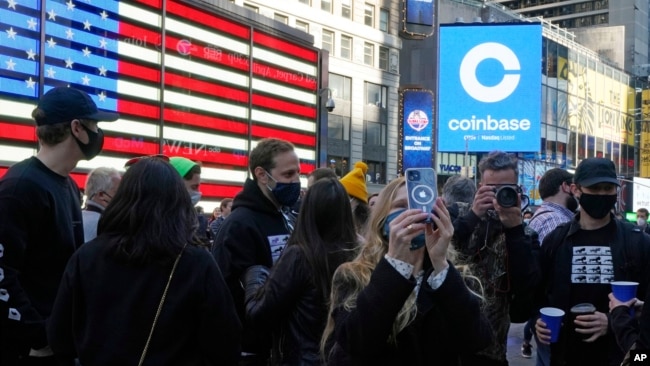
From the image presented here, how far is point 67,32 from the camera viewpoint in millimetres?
12195

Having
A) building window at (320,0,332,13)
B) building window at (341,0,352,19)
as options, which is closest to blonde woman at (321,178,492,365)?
building window at (320,0,332,13)

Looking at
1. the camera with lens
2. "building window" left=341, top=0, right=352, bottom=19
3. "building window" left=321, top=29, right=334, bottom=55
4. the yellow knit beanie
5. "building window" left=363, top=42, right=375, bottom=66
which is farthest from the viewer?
"building window" left=363, top=42, right=375, bottom=66

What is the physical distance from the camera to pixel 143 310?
2.96 meters

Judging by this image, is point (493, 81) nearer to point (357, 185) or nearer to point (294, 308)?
point (357, 185)

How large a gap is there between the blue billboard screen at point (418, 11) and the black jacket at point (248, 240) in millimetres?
35255

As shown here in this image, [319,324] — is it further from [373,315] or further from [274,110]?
[274,110]

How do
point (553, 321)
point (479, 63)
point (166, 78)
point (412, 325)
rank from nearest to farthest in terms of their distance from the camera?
point (412, 325) → point (553, 321) → point (166, 78) → point (479, 63)

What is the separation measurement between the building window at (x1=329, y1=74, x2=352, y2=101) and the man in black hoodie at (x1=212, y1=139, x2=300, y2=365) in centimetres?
3783

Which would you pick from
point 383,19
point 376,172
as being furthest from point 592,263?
point 383,19

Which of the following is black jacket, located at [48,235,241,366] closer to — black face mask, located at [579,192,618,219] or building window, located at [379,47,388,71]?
black face mask, located at [579,192,618,219]

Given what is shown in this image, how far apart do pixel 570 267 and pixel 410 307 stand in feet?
6.71

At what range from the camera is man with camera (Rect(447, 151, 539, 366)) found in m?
4.02

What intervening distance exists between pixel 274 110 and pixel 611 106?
5809 cm

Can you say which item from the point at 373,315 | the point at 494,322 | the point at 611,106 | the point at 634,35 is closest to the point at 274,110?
the point at 494,322
